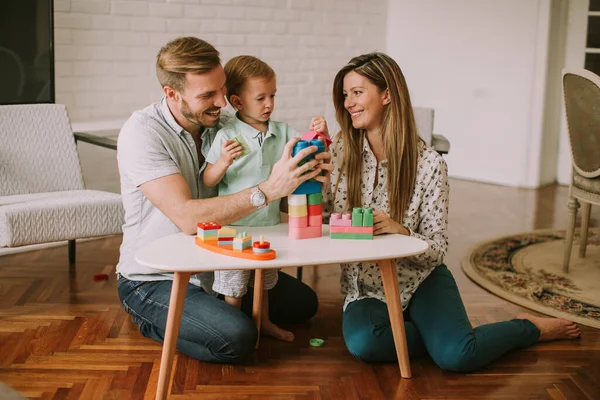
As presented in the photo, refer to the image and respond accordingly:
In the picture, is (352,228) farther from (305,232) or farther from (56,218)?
(56,218)

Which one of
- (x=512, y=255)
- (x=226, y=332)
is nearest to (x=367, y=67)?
(x=226, y=332)

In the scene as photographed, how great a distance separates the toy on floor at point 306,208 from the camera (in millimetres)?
2514

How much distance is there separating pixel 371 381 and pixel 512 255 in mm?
1818

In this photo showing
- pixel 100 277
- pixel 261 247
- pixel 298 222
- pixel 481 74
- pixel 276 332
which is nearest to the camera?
pixel 261 247

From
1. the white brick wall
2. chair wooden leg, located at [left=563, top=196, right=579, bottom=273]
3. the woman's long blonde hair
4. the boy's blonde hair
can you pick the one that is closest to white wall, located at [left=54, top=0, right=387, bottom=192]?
the white brick wall

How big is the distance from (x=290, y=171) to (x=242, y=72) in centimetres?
46

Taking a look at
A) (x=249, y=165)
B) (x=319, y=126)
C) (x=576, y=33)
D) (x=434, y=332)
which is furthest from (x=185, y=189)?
(x=576, y=33)

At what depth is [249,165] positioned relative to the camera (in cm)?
272

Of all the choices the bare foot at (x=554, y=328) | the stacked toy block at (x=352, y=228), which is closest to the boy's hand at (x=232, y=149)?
the stacked toy block at (x=352, y=228)

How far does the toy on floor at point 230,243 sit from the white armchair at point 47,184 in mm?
1135

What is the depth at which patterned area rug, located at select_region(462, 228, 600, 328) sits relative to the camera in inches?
136

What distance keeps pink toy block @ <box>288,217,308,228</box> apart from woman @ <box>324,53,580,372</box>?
27 centimetres

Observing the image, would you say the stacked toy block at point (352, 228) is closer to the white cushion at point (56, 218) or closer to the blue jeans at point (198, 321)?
the blue jeans at point (198, 321)

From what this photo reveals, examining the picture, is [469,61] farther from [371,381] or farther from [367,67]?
[371,381]
